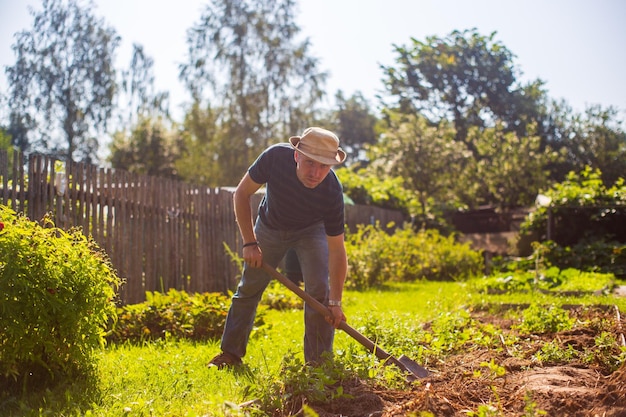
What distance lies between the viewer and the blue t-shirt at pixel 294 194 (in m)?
4.30

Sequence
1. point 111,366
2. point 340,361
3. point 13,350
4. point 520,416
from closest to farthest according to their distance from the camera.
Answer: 1. point 520,416
2. point 13,350
3. point 340,361
4. point 111,366

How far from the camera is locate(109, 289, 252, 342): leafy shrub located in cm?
557

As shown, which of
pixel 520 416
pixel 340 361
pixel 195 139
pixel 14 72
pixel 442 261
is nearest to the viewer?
pixel 520 416

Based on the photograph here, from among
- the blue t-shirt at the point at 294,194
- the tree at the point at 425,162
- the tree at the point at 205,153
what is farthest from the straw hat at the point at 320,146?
the tree at the point at 205,153

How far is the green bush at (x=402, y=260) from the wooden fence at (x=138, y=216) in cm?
239

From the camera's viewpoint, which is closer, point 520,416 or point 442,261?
point 520,416

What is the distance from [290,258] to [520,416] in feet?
11.7

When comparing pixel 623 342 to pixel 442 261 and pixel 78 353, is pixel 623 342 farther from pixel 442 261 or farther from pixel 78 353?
pixel 442 261

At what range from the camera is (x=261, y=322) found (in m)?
6.14

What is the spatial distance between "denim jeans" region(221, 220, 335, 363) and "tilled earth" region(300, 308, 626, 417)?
2.74 ft

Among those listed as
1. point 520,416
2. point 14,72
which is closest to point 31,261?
point 520,416

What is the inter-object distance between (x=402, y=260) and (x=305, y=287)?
8616 millimetres

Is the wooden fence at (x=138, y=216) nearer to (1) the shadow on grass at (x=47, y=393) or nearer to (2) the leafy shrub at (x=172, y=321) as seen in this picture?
(2) the leafy shrub at (x=172, y=321)

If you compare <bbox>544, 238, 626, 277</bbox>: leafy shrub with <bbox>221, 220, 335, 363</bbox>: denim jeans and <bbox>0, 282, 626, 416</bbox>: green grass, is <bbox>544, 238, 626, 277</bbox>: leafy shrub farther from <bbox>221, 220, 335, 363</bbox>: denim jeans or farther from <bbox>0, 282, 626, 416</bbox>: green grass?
<bbox>221, 220, 335, 363</bbox>: denim jeans
